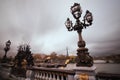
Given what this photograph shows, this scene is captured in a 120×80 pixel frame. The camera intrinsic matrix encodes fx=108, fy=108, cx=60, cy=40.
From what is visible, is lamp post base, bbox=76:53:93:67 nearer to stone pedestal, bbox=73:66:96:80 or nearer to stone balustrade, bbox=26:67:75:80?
stone pedestal, bbox=73:66:96:80

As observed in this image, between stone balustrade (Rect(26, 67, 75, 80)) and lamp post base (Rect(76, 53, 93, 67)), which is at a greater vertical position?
lamp post base (Rect(76, 53, 93, 67))

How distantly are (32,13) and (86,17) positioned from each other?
5.15 meters

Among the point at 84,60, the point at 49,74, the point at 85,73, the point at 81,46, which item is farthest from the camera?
the point at 81,46

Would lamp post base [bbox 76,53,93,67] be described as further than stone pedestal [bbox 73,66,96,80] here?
Yes

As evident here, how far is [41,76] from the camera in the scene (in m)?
3.64

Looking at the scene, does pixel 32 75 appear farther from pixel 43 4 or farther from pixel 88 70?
pixel 43 4

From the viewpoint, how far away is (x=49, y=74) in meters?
3.34

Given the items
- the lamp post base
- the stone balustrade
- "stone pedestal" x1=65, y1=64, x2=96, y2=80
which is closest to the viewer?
"stone pedestal" x1=65, y1=64, x2=96, y2=80

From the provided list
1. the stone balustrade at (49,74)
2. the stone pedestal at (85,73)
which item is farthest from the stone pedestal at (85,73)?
the stone balustrade at (49,74)

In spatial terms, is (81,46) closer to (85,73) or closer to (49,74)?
(85,73)

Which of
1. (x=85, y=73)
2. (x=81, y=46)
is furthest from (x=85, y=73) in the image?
(x=81, y=46)

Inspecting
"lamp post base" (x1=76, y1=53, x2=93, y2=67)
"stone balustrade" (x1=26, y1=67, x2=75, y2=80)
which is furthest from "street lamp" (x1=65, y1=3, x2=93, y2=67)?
"stone balustrade" (x1=26, y1=67, x2=75, y2=80)

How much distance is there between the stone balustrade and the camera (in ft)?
9.33

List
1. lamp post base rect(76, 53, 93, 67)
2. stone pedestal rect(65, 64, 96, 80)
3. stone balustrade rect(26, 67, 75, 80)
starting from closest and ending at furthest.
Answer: stone pedestal rect(65, 64, 96, 80)
stone balustrade rect(26, 67, 75, 80)
lamp post base rect(76, 53, 93, 67)
